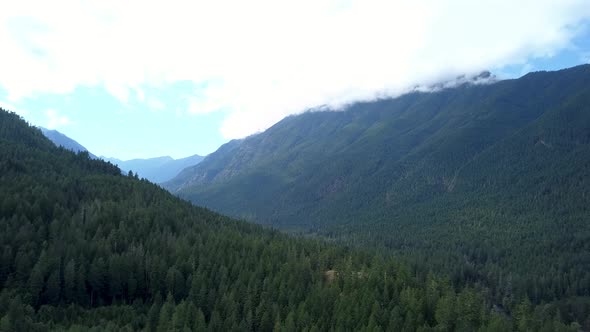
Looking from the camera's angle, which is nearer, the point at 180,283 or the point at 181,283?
the point at 180,283

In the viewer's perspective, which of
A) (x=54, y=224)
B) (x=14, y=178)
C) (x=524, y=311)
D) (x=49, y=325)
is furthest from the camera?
(x=14, y=178)

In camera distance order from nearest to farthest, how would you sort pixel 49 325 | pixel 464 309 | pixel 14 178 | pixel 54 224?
pixel 49 325 → pixel 464 309 → pixel 54 224 → pixel 14 178

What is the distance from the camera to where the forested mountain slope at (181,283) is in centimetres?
11006

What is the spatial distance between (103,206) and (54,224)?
26.0 meters

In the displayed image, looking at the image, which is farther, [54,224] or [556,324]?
[54,224]

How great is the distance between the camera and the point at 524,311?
12875 centimetres

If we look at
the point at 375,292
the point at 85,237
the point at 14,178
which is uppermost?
the point at 14,178

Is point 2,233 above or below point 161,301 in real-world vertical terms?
above

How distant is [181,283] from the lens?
132m

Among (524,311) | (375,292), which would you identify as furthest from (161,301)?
(524,311)

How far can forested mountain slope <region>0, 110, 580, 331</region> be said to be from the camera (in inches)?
4333

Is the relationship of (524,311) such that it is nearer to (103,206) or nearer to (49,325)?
(49,325)

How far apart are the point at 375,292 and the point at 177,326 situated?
49174 mm

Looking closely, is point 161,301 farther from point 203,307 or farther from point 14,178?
point 14,178
